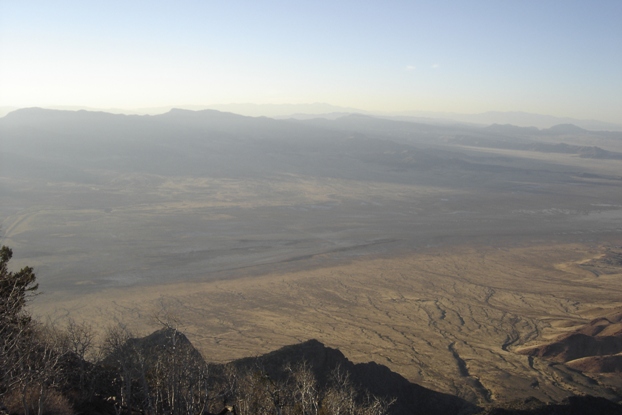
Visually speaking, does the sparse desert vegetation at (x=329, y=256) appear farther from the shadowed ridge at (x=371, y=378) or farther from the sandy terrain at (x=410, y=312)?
the shadowed ridge at (x=371, y=378)

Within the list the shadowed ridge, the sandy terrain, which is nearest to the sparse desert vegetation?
the sandy terrain

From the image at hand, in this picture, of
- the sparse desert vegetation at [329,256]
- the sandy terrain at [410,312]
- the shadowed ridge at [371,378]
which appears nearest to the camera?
the shadowed ridge at [371,378]

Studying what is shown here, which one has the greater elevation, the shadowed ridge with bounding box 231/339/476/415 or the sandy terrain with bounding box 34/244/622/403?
the shadowed ridge with bounding box 231/339/476/415

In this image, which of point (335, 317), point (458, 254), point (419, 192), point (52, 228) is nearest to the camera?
point (335, 317)

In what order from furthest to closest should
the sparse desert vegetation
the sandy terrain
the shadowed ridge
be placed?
the sparse desert vegetation → the sandy terrain → the shadowed ridge

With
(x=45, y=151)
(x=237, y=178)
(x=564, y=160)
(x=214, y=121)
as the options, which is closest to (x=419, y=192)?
(x=237, y=178)

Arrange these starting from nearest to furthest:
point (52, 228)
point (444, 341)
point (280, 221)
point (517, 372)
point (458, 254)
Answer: point (517, 372)
point (444, 341)
point (458, 254)
point (52, 228)
point (280, 221)

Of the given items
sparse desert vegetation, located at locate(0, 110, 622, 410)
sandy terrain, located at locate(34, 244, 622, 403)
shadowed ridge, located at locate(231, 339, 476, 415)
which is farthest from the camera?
sparse desert vegetation, located at locate(0, 110, 622, 410)

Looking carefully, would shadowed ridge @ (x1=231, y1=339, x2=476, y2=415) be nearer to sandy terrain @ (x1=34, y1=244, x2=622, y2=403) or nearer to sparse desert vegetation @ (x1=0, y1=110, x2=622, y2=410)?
sparse desert vegetation @ (x1=0, y1=110, x2=622, y2=410)

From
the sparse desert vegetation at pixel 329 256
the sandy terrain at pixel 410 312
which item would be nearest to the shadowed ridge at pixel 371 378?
the sparse desert vegetation at pixel 329 256

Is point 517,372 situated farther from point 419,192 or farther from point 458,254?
point 419,192

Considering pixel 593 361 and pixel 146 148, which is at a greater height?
pixel 146 148
